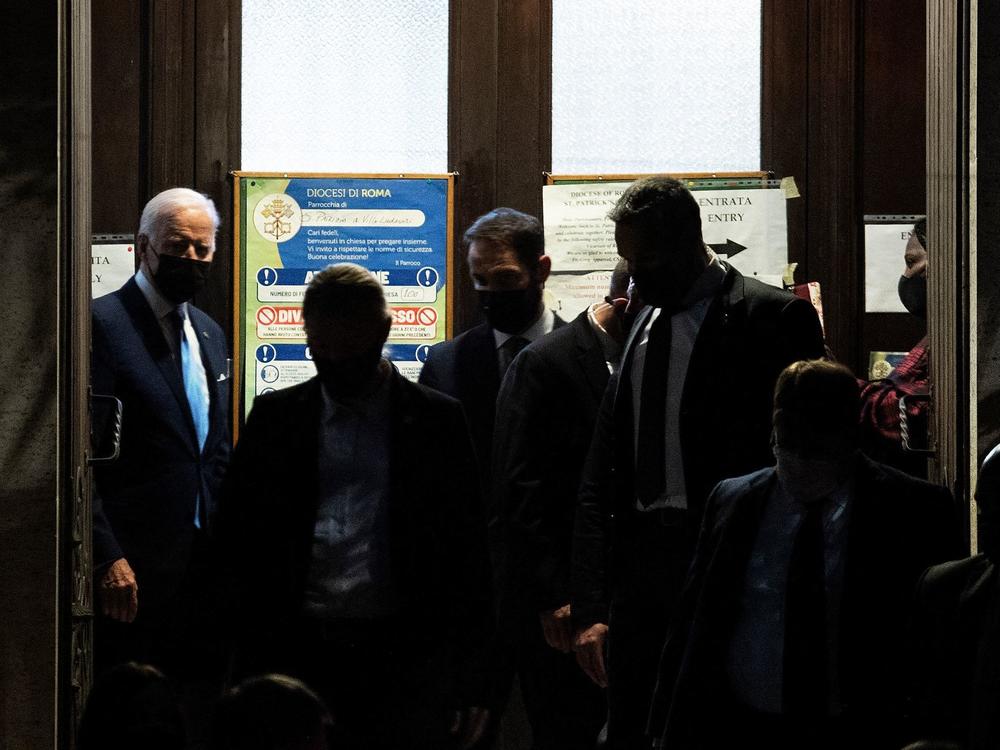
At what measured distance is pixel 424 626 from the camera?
3.67 metres

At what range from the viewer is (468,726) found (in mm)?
4062

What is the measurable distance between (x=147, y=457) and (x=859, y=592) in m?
2.33

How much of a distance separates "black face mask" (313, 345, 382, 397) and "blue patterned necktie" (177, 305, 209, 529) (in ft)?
3.98

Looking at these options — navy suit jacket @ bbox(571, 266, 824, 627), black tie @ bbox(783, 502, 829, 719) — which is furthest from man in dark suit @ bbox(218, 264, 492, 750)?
black tie @ bbox(783, 502, 829, 719)

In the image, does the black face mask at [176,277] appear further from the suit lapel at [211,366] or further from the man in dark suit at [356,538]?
the man in dark suit at [356,538]

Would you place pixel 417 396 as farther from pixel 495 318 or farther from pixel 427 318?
pixel 427 318

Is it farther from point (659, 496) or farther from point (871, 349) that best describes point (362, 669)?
point (871, 349)

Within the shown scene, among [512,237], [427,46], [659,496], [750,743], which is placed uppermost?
[427,46]

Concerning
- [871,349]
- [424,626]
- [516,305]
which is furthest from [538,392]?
[871,349]

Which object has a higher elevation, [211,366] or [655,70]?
[655,70]

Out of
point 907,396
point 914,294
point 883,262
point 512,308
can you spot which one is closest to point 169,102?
point 512,308

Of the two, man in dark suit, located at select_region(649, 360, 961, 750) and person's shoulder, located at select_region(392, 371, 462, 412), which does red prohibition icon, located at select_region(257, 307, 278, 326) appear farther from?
man in dark suit, located at select_region(649, 360, 961, 750)

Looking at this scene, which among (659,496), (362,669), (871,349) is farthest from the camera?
(871,349)

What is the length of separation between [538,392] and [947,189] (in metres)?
1.32
